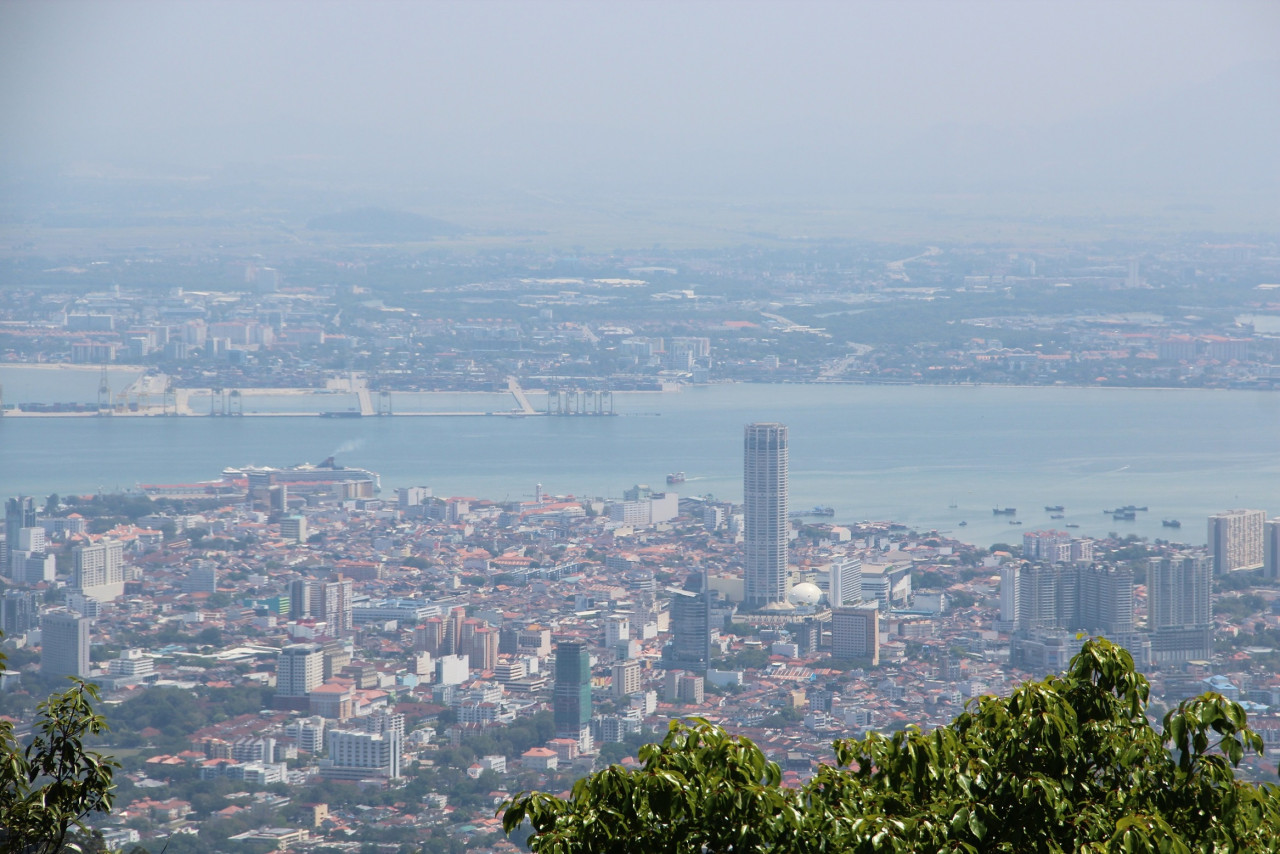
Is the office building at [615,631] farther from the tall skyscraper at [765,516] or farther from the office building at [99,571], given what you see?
the office building at [99,571]

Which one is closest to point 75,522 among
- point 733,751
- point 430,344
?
point 430,344

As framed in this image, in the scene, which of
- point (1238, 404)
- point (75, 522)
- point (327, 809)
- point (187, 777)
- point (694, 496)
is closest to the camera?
point (327, 809)

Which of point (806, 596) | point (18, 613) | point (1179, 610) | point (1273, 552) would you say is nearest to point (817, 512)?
point (806, 596)

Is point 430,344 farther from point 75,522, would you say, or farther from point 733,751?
point 733,751

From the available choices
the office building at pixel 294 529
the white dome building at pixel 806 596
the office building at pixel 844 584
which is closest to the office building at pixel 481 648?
the white dome building at pixel 806 596

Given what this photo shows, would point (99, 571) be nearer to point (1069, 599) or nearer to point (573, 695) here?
point (573, 695)

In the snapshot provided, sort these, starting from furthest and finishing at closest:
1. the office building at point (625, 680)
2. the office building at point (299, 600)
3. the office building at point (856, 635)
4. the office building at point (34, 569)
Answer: the office building at point (34, 569) → the office building at point (299, 600) → the office building at point (856, 635) → the office building at point (625, 680)

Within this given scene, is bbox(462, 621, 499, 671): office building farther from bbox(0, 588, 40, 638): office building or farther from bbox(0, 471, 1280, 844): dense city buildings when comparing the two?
bbox(0, 588, 40, 638): office building
